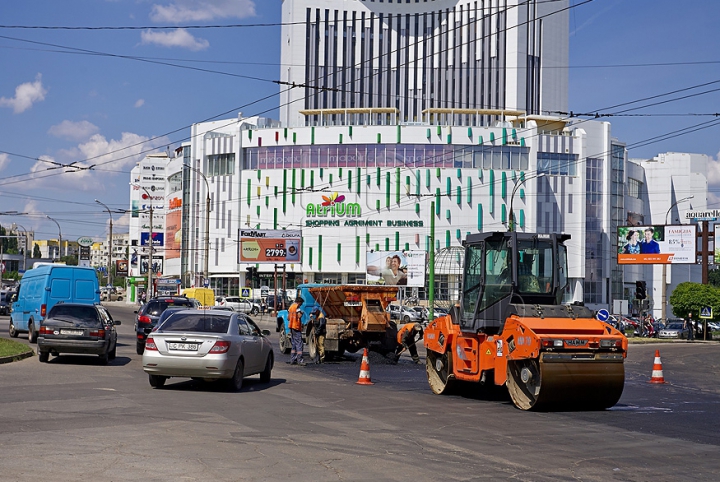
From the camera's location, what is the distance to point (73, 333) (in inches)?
877

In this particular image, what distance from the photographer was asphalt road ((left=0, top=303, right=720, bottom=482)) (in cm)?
895

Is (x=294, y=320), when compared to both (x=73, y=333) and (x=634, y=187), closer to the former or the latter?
(x=73, y=333)

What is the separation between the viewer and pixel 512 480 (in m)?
8.65

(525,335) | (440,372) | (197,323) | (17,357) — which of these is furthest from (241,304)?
(525,335)

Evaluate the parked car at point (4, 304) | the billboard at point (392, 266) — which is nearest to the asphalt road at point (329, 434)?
the parked car at point (4, 304)

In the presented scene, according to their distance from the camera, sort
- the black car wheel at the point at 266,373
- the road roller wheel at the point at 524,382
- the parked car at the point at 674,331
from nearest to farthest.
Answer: the road roller wheel at the point at 524,382
the black car wheel at the point at 266,373
the parked car at the point at 674,331

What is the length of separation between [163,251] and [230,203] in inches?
1019

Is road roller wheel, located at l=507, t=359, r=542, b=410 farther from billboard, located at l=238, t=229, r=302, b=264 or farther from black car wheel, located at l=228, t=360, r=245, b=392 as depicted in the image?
billboard, located at l=238, t=229, r=302, b=264

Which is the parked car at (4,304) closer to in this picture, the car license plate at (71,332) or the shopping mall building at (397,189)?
the shopping mall building at (397,189)

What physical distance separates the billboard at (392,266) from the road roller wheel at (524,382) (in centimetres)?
6200

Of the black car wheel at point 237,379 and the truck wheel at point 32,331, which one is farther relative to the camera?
the truck wheel at point 32,331

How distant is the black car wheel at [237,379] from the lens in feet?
55.5

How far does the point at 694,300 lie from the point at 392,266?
2903 cm

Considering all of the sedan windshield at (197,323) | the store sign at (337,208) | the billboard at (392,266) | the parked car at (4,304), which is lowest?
the parked car at (4,304)
